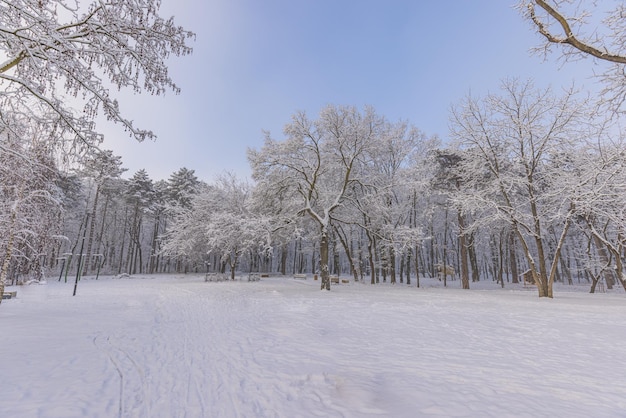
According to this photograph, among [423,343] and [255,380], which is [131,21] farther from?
[423,343]

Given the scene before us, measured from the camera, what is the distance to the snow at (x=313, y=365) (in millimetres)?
3631

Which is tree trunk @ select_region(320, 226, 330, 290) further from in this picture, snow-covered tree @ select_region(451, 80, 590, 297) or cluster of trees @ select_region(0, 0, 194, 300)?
cluster of trees @ select_region(0, 0, 194, 300)

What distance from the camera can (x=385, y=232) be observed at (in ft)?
59.9

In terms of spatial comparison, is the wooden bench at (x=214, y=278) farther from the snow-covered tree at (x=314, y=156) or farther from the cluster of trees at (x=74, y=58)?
the cluster of trees at (x=74, y=58)

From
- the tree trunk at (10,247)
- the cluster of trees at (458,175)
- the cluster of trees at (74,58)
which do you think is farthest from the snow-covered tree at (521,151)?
the tree trunk at (10,247)

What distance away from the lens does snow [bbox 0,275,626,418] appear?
363cm

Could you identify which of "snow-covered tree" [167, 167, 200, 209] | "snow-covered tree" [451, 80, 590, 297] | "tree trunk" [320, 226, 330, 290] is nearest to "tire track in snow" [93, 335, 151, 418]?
"tree trunk" [320, 226, 330, 290]

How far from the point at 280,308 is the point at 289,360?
5930 millimetres

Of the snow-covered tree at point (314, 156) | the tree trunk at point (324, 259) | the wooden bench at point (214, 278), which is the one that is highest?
the snow-covered tree at point (314, 156)

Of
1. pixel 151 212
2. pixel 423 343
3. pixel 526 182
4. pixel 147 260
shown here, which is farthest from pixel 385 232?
pixel 147 260

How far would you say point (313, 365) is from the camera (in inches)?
202

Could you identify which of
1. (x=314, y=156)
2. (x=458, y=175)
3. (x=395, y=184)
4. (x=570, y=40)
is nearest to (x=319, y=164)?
(x=314, y=156)

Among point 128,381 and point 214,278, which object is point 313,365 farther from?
point 214,278

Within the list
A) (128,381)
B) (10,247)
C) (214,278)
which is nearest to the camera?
(128,381)
